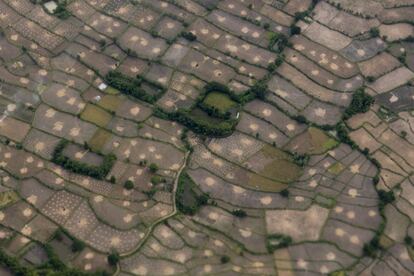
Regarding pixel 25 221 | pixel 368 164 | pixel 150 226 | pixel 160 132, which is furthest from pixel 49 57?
pixel 368 164

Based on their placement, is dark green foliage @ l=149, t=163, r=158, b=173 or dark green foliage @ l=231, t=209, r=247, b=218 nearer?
dark green foliage @ l=231, t=209, r=247, b=218

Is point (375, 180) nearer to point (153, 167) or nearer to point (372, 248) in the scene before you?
point (372, 248)

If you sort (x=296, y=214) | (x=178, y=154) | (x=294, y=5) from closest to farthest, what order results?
(x=296, y=214) < (x=178, y=154) < (x=294, y=5)

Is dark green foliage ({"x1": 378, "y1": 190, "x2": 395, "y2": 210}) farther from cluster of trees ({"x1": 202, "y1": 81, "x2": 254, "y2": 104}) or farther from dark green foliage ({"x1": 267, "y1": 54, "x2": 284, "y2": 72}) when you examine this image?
dark green foliage ({"x1": 267, "y1": 54, "x2": 284, "y2": 72})

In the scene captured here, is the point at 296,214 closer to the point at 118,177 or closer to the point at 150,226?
the point at 150,226

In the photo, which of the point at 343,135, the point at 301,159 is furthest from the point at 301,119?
the point at 301,159

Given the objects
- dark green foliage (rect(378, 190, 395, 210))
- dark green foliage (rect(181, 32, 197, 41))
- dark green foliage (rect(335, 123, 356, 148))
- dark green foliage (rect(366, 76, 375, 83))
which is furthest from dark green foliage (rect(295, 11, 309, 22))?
dark green foliage (rect(378, 190, 395, 210))
